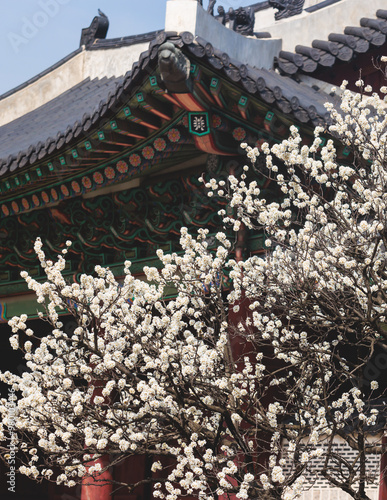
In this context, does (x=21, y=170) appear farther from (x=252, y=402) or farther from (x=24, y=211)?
(x=252, y=402)

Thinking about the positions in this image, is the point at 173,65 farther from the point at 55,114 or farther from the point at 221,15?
the point at 55,114

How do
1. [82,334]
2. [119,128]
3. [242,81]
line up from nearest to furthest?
[82,334] < [242,81] < [119,128]

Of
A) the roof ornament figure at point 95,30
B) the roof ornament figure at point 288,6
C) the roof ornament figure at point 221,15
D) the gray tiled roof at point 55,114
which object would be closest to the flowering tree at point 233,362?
the gray tiled roof at point 55,114

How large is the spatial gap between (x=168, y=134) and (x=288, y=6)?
6.08 metres

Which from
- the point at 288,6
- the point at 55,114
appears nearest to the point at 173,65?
the point at 55,114

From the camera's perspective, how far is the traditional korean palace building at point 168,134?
646cm

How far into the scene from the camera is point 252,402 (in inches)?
206

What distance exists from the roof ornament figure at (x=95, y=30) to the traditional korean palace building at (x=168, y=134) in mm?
2317

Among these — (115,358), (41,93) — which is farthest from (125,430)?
(41,93)

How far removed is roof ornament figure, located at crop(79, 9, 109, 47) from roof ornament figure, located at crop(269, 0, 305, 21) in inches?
127

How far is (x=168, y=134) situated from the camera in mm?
7246

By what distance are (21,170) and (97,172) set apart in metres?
0.79

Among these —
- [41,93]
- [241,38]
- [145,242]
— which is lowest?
[145,242]

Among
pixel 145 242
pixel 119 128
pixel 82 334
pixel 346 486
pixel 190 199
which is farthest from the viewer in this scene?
pixel 145 242
